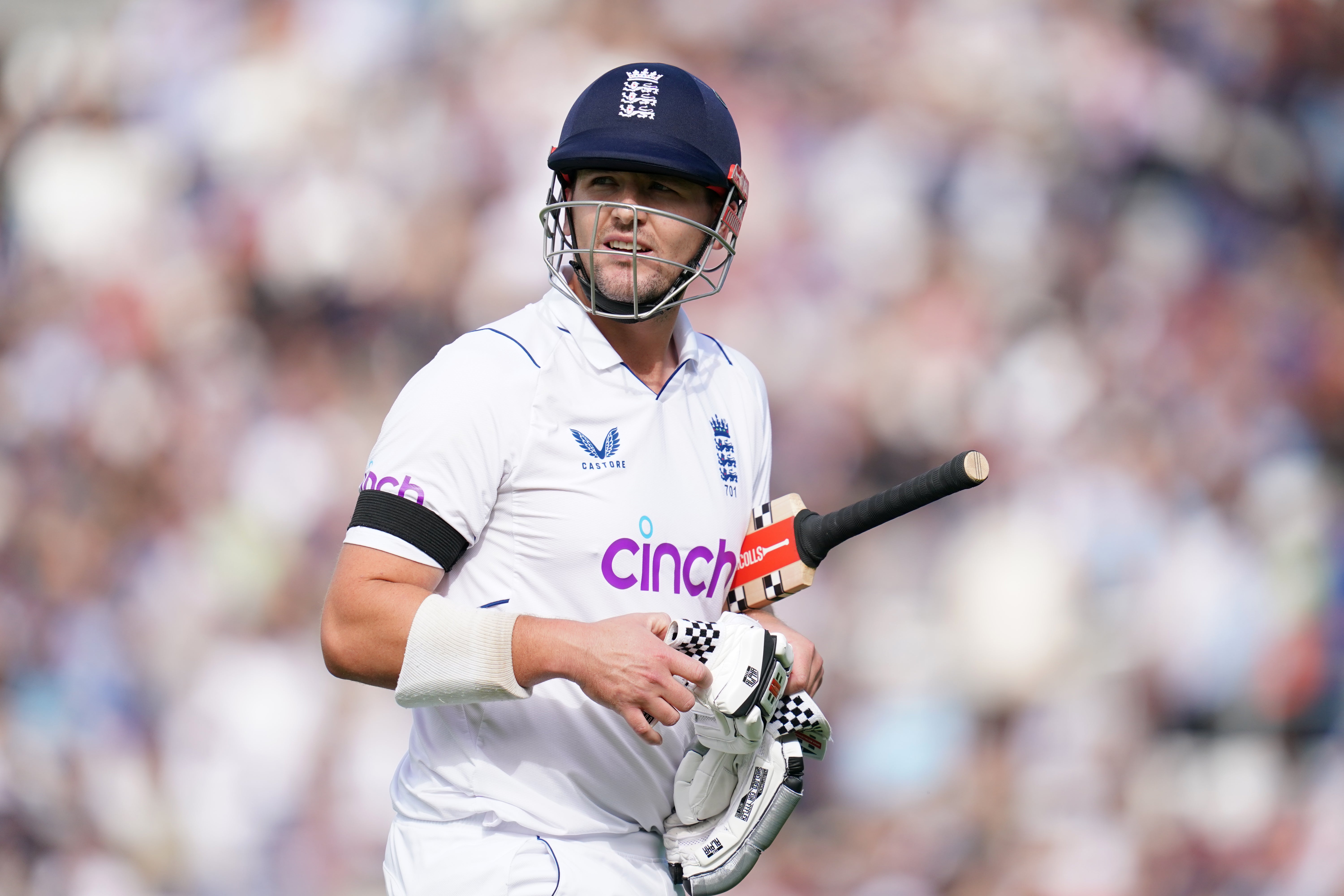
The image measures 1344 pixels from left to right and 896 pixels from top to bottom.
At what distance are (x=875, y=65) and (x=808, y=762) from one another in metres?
2.77

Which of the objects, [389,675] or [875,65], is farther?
[875,65]

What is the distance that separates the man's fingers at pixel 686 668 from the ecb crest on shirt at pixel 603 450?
0.41m

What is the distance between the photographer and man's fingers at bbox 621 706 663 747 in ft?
5.66

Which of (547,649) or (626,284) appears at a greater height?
(626,284)

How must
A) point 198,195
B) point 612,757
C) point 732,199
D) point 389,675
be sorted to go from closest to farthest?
point 389,675 → point 612,757 → point 732,199 → point 198,195

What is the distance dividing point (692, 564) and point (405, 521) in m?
0.54

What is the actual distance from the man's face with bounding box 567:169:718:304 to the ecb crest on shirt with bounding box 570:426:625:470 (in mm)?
264

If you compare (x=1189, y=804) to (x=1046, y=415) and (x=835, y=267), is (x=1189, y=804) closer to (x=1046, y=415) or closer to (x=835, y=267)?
(x=1046, y=415)

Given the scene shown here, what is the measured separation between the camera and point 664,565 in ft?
6.98

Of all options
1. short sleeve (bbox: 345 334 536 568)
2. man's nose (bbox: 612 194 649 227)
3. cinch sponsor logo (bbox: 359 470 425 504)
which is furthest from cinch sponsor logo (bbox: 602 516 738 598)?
man's nose (bbox: 612 194 649 227)

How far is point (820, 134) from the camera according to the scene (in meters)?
4.87

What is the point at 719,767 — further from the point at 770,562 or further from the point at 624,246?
the point at 624,246

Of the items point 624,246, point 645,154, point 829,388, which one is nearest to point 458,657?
point 624,246

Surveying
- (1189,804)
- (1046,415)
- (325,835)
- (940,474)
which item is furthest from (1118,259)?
(325,835)
